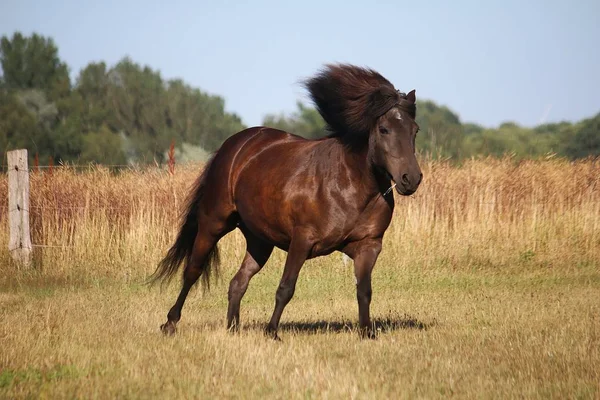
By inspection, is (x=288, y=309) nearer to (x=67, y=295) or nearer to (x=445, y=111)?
(x=67, y=295)

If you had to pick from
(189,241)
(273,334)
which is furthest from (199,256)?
(273,334)

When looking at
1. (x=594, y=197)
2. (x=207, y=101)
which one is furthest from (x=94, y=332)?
(x=207, y=101)

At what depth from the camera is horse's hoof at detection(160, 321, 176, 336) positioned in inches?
360

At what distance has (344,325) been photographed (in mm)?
9555

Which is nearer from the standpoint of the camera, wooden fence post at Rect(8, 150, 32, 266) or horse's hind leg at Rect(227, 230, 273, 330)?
horse's hind leg at Rect(227, 230, 273, 330)

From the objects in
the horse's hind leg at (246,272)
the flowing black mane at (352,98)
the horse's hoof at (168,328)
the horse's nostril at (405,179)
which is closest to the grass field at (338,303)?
the horse's hoof at (168,328)

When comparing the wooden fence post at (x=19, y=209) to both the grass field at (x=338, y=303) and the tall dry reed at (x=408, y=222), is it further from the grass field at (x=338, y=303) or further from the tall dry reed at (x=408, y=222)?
the tall dry reed at (x=408, y=222)

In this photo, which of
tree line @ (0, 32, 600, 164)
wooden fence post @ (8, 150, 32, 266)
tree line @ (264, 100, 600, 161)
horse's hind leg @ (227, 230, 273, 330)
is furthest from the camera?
tree line @ (0, 32, 600, 164)

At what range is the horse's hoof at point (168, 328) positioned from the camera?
9.15 meters

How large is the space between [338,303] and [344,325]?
7.85 feet

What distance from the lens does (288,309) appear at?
11664mm

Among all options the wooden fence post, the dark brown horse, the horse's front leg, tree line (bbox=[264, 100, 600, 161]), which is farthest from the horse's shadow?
tree line (bbox=[264, 100, 600, 161])

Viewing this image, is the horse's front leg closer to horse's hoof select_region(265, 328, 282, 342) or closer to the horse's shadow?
the horse's shadow

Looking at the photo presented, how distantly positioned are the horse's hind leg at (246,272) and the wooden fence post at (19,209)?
240 inches
